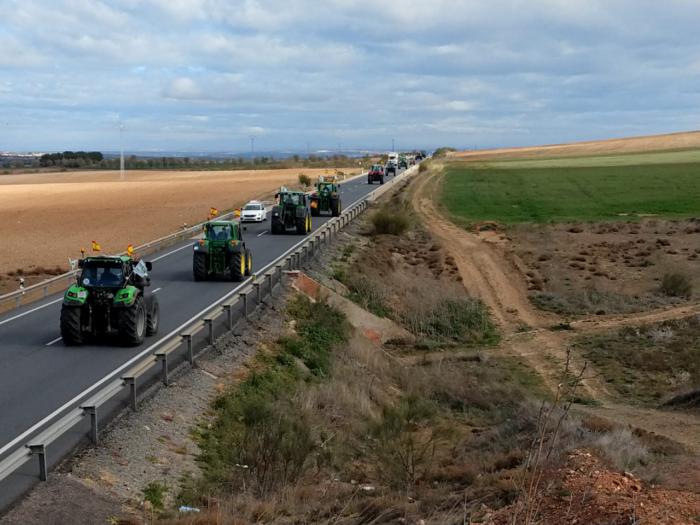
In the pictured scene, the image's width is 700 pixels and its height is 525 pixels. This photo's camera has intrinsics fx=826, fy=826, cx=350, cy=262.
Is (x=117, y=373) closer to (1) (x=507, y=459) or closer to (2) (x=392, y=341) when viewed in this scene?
(1) (x=507, y=459)

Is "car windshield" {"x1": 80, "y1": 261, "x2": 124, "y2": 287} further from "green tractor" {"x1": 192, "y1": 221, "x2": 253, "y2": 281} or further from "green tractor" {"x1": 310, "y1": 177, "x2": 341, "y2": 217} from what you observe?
"green tractor" {"x1": 310, "y1": 177, "x2": 341, "y2": 217}

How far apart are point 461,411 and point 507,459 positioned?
709cm

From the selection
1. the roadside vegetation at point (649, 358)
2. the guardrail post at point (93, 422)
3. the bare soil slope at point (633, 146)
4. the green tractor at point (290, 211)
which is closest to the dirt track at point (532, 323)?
the roadside vegetation at point (649, 358)

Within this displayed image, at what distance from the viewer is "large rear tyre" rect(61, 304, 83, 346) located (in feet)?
60.0

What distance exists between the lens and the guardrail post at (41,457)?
10602mm

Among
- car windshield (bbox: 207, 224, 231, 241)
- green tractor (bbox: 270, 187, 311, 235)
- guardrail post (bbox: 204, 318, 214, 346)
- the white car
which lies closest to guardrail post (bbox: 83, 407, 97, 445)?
guardrail post (bbox: 204, 318, 214, 346)

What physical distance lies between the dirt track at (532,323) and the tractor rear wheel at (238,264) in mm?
9800

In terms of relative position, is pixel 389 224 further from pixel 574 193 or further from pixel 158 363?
pixel 158 363

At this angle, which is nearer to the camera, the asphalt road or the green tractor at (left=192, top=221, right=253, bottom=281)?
the asphalt road

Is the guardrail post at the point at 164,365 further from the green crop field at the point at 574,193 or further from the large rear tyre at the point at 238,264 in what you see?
the green crop field at the point at 574,193

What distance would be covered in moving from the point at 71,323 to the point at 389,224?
110 feet

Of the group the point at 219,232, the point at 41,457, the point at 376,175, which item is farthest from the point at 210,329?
the point at 376,175

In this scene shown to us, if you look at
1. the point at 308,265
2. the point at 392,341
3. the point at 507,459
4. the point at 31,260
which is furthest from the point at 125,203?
the point at 507,459

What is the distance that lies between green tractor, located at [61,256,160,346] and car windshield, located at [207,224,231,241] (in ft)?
31.7
